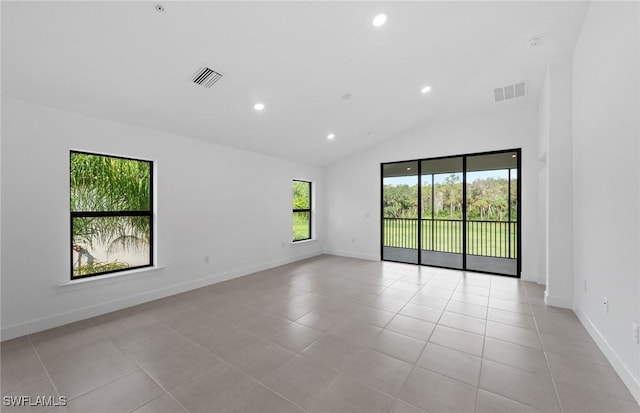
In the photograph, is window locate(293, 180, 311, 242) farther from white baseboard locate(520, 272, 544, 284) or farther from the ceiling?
white baseboard locate(520, 272, 544, 284)

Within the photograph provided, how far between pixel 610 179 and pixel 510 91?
2610 millimetres

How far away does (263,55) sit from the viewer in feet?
8.73

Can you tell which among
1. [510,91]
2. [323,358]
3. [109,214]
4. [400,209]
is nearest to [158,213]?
[109,214]

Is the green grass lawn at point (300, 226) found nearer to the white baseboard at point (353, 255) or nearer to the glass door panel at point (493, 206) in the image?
the white baseboard at point (353, 255)

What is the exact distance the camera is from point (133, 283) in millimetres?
3453

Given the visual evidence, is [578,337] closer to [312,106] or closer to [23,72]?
[312,106]

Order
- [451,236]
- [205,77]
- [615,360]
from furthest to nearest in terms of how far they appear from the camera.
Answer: [451,236], [205,77], [615,360]

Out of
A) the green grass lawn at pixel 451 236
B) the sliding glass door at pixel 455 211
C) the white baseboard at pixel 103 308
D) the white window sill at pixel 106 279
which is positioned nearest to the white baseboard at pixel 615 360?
the sliding glass door at pixel 455 211

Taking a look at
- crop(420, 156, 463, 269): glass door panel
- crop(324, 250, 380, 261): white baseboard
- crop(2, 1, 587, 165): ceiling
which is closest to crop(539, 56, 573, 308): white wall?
crop(2, 1, 587, 165): ceiling

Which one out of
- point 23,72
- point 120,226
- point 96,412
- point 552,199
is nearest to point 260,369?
point 96,412

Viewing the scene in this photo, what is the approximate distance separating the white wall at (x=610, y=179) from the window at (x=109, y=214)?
5013mm

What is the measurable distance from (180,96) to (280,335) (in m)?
2.94

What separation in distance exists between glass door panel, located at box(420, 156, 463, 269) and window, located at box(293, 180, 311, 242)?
108 inches

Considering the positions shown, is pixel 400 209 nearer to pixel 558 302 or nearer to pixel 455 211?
pixel 455 211
